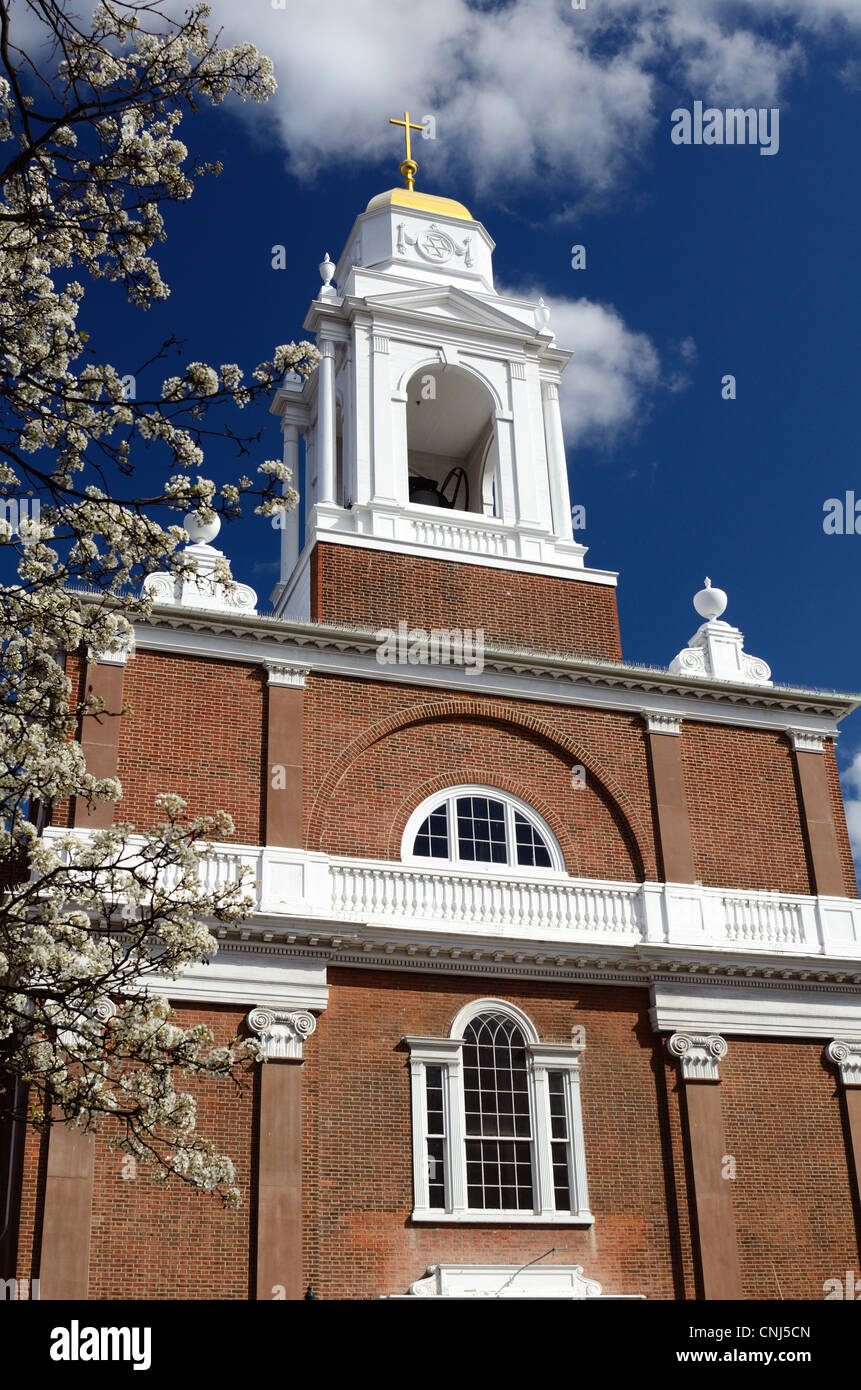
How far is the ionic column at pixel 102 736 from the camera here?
19266 mm

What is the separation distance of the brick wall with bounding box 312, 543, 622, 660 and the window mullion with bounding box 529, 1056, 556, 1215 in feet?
24.1

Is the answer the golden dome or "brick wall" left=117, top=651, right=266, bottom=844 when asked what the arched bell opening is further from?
"brick wall" left=117, top=651, right=266, bottom=844

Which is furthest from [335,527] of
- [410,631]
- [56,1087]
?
[56,1087]

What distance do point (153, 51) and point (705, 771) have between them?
17.0 meters

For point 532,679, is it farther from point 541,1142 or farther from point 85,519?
point 85,519

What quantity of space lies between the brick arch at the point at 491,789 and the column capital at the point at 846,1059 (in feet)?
15.8

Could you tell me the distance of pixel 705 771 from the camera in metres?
23.4

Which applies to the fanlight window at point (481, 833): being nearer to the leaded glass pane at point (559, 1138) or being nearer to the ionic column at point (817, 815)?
the leaded glass pane at point (559, 1138)

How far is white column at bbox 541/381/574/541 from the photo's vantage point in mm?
25953

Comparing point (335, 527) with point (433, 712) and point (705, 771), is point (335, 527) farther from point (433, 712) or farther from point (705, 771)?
point (705, 771)

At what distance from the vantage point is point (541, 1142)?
19.6 meters

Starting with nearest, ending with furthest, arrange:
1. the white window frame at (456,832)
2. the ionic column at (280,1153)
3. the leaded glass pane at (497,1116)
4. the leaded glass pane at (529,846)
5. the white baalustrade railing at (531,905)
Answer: the ionic column at (280,1153)
the leaded glass pane at (497,1116)
the white baalustrade railing at (531,905)
the white window frame at (456,832)
the leaded glass pane at (529,846)

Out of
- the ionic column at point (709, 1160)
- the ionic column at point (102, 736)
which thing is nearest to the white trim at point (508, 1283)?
the ionic column at point (709, 1160)
